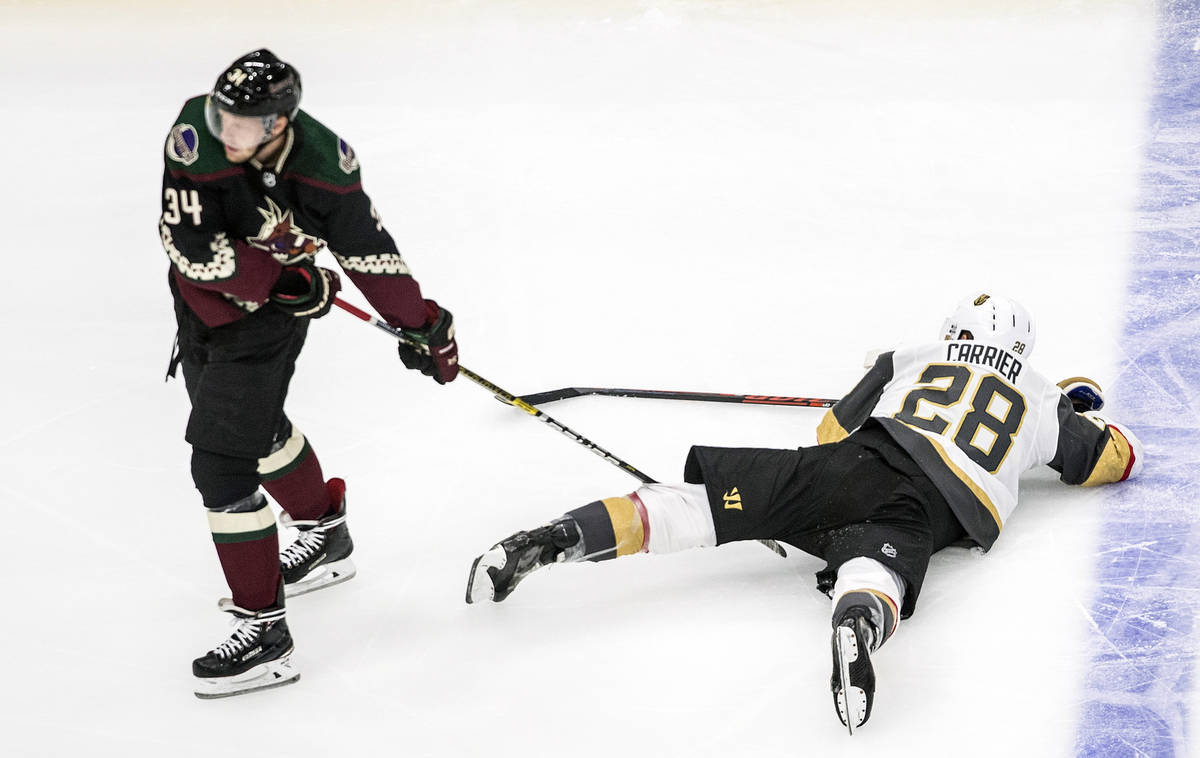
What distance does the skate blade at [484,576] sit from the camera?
8.29 ft

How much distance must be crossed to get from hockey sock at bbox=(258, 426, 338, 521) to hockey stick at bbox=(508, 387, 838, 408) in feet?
2.13

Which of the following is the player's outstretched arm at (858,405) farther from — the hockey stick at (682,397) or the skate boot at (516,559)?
the skate boot at (516,559)

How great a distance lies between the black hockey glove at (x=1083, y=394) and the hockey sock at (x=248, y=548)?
5.60 ft

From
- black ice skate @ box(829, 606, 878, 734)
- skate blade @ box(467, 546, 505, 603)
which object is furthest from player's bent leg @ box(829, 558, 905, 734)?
skate blade @ box(467, 546, 505, 603)

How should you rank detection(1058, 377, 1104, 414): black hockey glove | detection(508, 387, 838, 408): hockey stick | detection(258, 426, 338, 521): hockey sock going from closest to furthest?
detection(258, 426, 338, 521): hockey sock → detection(1058, 377, 1104, 414): black hockey glove → detection(508, 387, 838, 408): hockey stick

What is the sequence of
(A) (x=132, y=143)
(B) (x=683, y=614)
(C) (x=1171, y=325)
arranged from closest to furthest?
(B) (x=683, y=614) → (C) (x=1171, y=325) → (A) (x=132, y=143)

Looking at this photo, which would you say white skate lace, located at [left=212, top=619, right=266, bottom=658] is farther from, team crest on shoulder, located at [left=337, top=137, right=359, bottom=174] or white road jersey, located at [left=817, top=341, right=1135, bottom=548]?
white road jersey, located at [left=817, top=341, right=1135, bottom=548]

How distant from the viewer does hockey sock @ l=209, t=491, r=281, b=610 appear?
238 cm

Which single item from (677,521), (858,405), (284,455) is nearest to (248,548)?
(284,455)

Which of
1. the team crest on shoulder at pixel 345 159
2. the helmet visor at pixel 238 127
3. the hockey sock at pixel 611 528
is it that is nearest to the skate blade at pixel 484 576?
the hockey sock at pixel 611 528

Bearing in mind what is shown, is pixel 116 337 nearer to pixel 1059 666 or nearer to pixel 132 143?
pixel 132 143

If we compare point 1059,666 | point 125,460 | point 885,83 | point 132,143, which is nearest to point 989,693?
point 1059,666

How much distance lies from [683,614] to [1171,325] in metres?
1.60

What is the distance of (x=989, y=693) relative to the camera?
7.76ft
